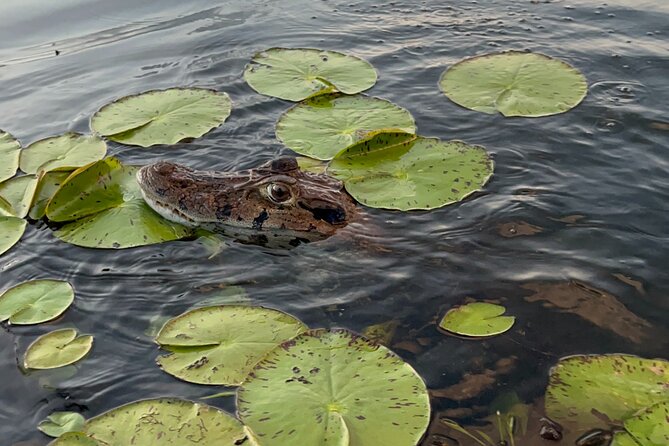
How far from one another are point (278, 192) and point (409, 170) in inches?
36.7

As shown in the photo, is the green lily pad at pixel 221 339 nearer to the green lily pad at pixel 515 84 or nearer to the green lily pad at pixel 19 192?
the green lily pad at pixel 19 192

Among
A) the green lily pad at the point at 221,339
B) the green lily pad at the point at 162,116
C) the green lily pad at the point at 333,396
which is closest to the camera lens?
the green lily pad at the point at 333,396

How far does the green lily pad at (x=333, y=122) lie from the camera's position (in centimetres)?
Result: 514

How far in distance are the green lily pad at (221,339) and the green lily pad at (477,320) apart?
28.9 inches

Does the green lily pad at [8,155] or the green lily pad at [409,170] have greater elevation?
the green lily pad at [8,155]

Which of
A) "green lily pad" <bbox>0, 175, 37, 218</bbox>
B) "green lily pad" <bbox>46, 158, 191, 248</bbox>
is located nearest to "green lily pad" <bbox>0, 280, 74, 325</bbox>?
"green lily pad" <bbox>46, 158, 191, 248</bbox>

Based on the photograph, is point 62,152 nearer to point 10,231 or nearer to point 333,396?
point 10,231

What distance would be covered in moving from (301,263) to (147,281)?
87cm

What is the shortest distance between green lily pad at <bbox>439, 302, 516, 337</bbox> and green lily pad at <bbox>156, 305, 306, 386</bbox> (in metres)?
0.73

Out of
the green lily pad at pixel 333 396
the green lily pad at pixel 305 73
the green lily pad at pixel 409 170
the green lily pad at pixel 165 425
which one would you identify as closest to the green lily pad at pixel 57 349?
the green lily pad at pixel 165 425

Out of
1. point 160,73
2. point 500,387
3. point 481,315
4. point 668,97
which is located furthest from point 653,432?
point 160,73

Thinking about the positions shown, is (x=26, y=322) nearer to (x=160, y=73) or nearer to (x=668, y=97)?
(x=160, y=73)

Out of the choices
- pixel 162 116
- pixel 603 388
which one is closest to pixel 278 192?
pixel 162 116

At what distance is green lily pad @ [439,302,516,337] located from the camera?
11.4 ft
